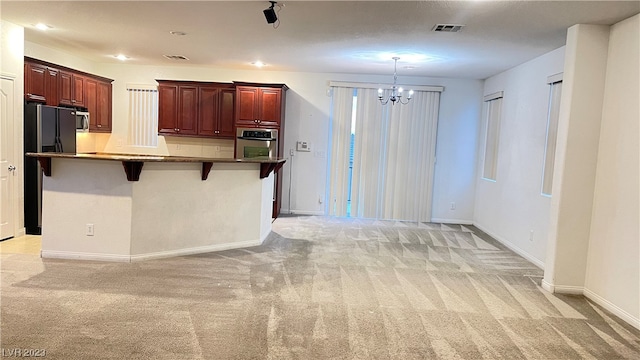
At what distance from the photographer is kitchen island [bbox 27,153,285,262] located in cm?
430

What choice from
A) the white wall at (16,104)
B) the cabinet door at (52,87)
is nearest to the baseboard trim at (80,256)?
the white wall at (16,104)

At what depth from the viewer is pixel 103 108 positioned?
7.25 metres

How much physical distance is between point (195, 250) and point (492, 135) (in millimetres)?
5049

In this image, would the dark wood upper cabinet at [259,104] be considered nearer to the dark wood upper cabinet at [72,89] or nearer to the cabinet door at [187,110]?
the cabinet door at [187,110]

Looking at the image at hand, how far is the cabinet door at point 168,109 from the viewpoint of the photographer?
721 cm

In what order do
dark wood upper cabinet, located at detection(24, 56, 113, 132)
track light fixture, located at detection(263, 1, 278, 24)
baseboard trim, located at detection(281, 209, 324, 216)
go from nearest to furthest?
track light fixture, located at detection(263, 1, 278, 24) → dark wood upper cabinet, located at detection(24, 56, 113, 132) → baseboard trim, located at detection(281, 209, 324, 216)

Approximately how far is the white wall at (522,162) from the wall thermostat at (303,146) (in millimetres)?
3125

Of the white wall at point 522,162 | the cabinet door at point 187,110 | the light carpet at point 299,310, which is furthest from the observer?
the cabinet door at point 187,110

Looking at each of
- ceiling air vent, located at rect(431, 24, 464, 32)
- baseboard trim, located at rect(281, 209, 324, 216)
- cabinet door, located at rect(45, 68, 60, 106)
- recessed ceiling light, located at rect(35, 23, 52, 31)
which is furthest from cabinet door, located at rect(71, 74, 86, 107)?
ceiling air vent, located at rect(431, 24, 464, 32)

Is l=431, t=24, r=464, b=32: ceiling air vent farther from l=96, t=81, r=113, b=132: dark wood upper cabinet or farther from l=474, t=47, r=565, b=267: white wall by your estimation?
l=96, t=81, r=113, b=132: dark wood upper cabinet

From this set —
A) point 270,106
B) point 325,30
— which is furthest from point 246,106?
point 325,30

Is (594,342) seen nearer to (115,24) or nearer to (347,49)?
(347,49)

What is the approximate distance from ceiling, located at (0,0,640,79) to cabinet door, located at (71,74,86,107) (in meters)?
0.41

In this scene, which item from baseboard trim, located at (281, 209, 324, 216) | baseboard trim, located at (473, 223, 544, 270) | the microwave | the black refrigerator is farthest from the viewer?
baseboard trim, located at (281, 209, 324, 216)
